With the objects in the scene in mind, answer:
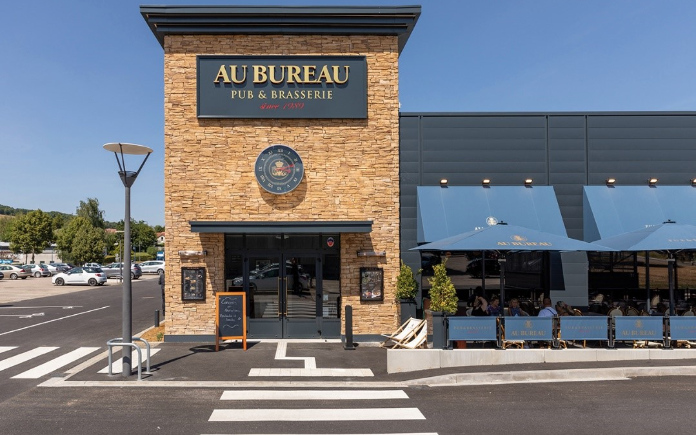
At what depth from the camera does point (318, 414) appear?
816 cm

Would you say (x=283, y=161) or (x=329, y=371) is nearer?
(x=329, y=371)

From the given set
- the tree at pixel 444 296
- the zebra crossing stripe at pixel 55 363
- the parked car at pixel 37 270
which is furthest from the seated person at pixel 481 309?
the parked car at pixel 37 270

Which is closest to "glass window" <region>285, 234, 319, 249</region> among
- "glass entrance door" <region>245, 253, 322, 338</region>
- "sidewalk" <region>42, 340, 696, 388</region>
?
"glass entrance door" <region>245, 253, 322, 338</region>

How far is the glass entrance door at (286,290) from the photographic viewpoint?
47.9 ft

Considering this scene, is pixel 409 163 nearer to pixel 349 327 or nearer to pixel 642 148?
pixel 349 327

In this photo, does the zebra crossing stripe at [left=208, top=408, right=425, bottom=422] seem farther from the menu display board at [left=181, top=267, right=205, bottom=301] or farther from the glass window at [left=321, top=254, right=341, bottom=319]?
the menu display board at [left=181, top=267, right=205, bottom=301]

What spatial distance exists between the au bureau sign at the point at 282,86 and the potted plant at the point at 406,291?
200 inches

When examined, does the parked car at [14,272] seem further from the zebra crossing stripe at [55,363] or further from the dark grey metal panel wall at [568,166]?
the dark grey metal panel wall at [568,166]

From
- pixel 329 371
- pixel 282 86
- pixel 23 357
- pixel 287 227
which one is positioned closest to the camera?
pixel 329 371

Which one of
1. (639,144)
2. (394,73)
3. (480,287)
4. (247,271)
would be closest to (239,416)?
(247,271)

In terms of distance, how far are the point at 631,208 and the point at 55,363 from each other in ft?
57.2

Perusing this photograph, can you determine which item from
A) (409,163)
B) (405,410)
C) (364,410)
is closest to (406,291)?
(409,163)

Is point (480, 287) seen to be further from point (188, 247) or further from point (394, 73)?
point (188, 247)

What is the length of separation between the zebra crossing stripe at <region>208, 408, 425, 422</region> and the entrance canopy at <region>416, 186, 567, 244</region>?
264 inches
